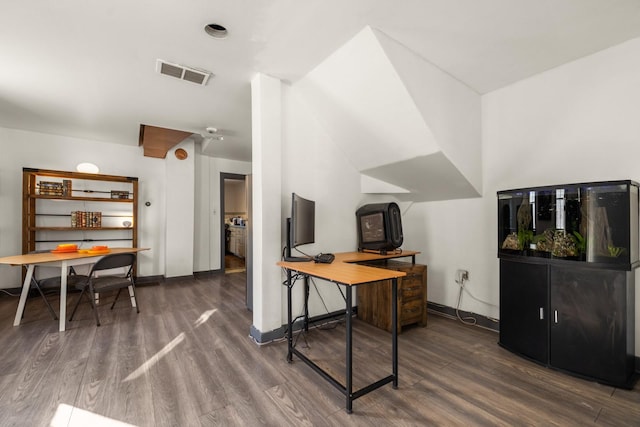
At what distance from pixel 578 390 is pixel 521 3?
266 centimetres

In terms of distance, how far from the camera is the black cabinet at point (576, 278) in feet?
6.42

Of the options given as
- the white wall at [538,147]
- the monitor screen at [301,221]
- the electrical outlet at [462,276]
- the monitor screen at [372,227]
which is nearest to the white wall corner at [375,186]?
the monitor screen at [372,227]

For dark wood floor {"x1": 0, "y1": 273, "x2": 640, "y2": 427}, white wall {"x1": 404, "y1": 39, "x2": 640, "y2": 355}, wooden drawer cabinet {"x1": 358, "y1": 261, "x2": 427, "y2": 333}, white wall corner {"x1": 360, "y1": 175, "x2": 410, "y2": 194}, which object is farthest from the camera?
white wall corner {"x1": 360, "y1": 175, "x2": 410, "y2": 194}

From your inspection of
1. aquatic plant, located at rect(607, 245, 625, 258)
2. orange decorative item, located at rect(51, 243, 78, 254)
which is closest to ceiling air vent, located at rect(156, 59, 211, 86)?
orange decorative item, located at rect(51, 243, 78, 254)

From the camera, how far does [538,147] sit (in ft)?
8.93

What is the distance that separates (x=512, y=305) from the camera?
97.4 inches

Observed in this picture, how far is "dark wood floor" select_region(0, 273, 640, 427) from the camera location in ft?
5.54

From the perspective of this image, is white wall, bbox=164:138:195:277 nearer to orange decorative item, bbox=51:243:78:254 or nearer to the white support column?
orange decorative item, bbox=51:243:78:254

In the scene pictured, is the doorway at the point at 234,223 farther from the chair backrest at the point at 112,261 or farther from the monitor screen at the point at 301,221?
the monitor screen at the point at 301,221

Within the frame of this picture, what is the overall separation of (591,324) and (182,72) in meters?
4.05

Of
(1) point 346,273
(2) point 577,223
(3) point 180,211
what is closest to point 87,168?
(3) point 180,211

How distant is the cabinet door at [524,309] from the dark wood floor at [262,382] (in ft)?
0.43

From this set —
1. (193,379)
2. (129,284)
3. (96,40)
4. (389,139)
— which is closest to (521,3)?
(389,139)

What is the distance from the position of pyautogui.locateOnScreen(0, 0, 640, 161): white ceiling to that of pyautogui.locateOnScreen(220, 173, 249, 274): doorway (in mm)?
3214
